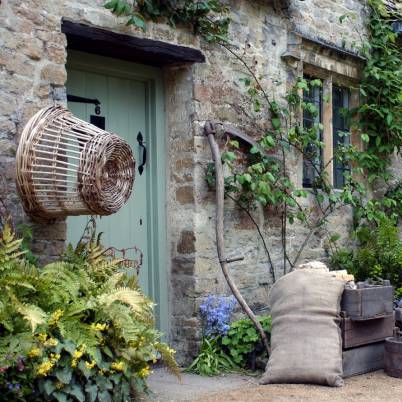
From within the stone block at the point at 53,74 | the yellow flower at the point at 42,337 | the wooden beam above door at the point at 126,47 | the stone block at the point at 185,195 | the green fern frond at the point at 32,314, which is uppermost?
the wooden beam above door at the point at 126,47

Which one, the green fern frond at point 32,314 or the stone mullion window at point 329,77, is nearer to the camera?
the green fern frond at point 32,314

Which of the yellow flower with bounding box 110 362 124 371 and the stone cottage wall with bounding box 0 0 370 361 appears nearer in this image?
the yellow flower with bounding box 110 362 124 371

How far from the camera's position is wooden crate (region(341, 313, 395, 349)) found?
19.7 feet

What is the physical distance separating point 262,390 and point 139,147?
2342mm

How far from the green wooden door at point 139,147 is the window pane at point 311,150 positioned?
195cm

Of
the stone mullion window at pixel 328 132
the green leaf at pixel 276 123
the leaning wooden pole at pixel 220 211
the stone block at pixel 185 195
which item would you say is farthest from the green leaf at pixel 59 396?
the stone mullion window at pixel 328 132

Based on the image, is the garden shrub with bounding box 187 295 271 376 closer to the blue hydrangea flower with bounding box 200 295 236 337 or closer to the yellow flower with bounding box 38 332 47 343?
the blue hydrangea flower with bounding box 200 295 236 337

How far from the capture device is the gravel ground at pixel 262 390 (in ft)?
17.7

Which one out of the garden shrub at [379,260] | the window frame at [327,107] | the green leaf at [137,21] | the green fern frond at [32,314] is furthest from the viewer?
the window frame at [327,107]

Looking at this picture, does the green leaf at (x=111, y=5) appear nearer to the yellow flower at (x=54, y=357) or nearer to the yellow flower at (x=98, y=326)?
the yellow flower at (x=98, y=326)

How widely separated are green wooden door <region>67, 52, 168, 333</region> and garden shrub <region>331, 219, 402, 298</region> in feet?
8.20

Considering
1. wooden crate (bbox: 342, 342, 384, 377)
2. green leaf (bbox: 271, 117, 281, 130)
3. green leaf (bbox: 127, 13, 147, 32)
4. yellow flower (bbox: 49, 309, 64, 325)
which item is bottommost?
wooden crate (bbox: 342, 342, 384, 377)

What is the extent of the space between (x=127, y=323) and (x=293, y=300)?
1782 millimetres

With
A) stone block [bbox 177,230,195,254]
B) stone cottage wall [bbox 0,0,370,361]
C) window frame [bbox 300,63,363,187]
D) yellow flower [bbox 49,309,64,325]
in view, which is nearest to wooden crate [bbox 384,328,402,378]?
stone cottage wall [bbox 0,0,370,361]
